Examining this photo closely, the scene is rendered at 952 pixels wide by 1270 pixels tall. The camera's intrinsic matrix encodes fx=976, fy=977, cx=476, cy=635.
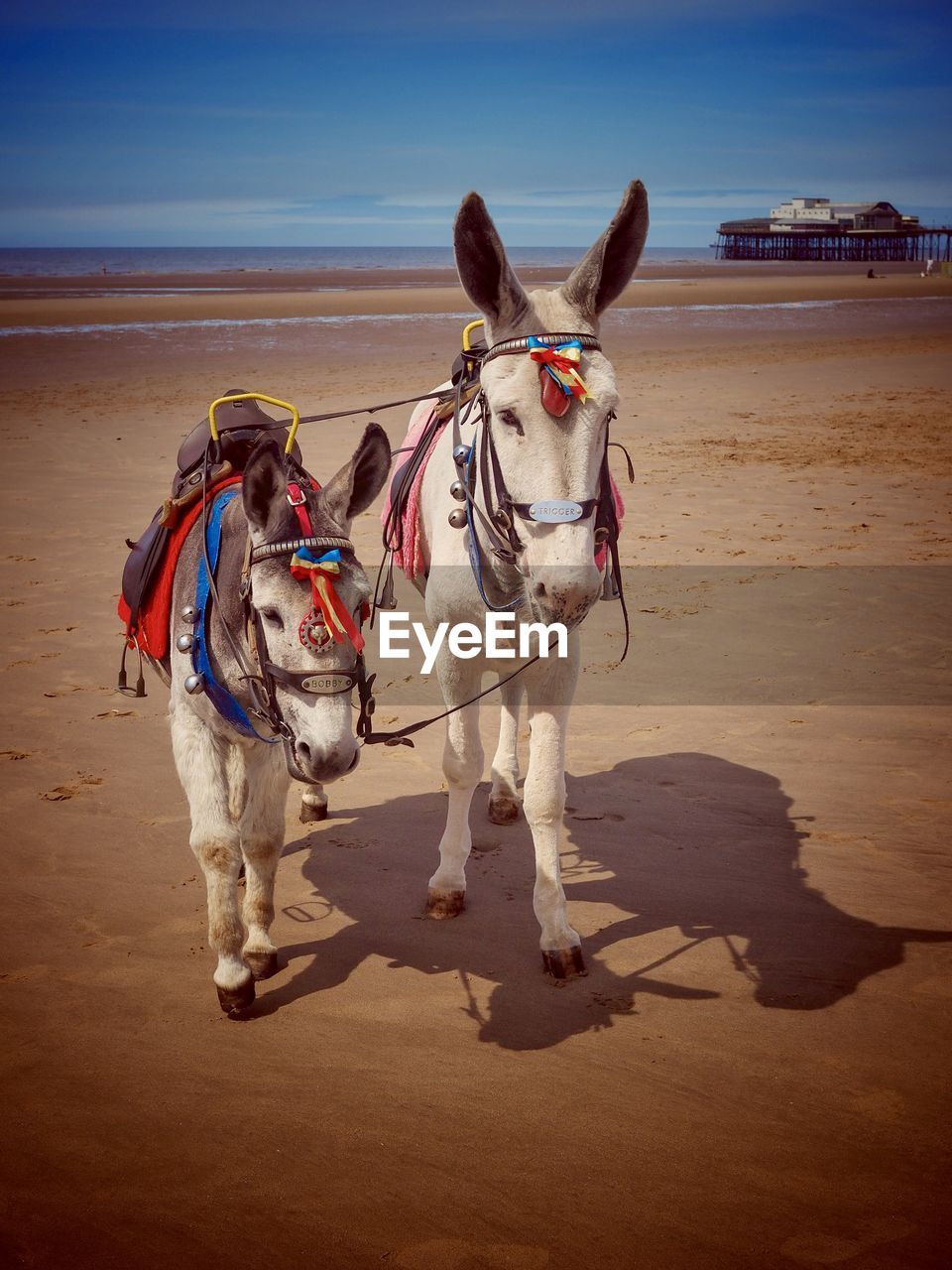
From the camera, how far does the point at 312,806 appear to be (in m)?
5.46

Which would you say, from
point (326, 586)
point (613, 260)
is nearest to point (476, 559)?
point (326, 586)

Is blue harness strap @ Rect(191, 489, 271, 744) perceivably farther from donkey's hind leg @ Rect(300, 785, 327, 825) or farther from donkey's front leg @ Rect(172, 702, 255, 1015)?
donkey's hind leg @ Rect(300, 785, 327, 825)

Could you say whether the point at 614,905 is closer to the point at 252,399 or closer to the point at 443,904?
the point at 443,904

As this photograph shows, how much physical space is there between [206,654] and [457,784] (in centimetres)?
141

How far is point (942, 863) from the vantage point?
477 centimetres

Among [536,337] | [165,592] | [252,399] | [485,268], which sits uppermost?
[485,268]

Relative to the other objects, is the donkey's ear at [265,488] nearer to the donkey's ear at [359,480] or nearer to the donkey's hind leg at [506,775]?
the donkey's ear at [359,480]

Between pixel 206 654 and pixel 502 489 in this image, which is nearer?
pixel 502 489

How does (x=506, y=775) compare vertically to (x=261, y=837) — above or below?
below

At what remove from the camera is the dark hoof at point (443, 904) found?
14.8 feet

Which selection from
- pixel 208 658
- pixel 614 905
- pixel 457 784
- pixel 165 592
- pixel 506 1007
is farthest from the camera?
pixel 614 905

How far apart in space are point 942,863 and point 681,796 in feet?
4.49

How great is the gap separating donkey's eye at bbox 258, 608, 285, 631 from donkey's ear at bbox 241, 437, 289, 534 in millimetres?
270

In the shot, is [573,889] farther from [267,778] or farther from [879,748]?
[879,748]
